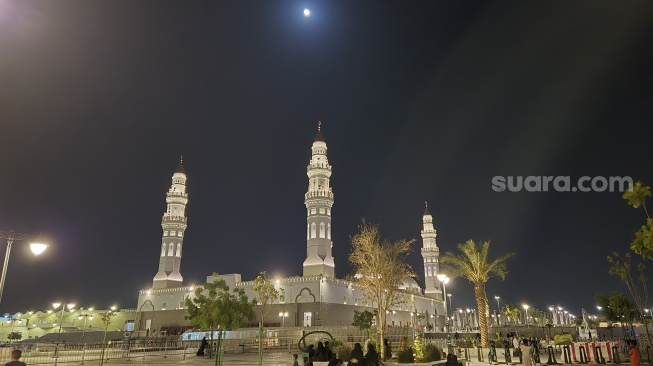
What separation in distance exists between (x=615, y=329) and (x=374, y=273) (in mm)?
41692

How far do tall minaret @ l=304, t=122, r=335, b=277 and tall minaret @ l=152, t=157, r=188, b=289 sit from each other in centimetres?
2362

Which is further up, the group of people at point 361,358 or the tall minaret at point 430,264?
the tall minaret at point 430,264

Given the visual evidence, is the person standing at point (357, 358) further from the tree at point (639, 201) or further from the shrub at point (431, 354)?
the shrub at point (431, 354)

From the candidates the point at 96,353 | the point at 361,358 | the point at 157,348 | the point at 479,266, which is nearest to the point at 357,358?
the point at 361,358

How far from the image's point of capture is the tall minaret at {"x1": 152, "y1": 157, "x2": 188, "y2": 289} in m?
66.1

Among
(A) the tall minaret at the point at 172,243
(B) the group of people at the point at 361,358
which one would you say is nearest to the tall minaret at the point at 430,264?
(A) the tall minaret at the point at 172,243

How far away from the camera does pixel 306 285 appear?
51.3 m

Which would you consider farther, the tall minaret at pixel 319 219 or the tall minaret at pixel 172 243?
the tall minaret at pixel 172 243

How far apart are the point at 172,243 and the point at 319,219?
85.0ft

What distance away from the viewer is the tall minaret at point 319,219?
53531mm

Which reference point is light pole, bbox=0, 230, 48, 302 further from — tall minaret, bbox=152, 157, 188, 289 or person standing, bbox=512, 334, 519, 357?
tall minaret, bbox=152, 157, 188, 289

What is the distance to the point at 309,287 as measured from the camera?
2009 inches

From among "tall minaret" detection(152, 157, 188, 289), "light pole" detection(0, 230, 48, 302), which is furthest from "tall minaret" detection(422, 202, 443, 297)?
"light pole" detection(0, 230, 48, 302)

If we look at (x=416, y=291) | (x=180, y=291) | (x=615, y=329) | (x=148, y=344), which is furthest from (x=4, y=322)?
(x=615, y=329)
